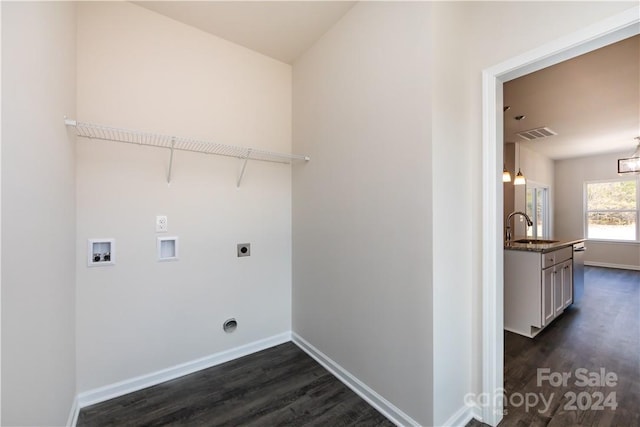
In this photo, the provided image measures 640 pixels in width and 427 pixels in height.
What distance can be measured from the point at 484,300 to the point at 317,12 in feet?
7.69

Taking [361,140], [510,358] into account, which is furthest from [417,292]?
[510,358]

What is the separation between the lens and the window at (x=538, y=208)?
19.4 feet

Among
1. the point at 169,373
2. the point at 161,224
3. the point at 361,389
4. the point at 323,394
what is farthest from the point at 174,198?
the point at 361,389

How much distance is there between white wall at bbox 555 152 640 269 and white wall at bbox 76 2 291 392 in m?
7.75

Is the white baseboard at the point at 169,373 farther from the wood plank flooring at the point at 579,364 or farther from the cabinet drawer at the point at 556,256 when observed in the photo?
the cabinet drawer at the point at 556,256

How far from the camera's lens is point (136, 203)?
6.40 feet

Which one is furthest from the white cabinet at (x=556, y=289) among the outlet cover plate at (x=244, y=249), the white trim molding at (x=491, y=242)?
the outlet cover plate at (x=244, y=249)

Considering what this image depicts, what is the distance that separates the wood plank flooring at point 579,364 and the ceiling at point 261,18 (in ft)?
10.1

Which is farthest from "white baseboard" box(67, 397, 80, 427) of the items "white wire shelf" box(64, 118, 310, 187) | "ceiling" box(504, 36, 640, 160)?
"ceiling" box(504, 36, 640, 160)

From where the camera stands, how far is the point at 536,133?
443 centimetres

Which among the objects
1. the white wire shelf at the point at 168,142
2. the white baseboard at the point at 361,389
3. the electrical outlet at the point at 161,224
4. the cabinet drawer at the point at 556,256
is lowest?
the white baseboard at the point at 361,389

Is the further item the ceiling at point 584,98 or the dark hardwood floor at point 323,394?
the ceiling at point 584,98

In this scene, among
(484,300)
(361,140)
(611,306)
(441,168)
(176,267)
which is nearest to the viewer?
(441,168)

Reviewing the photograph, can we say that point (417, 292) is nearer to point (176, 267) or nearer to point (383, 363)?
point (383, 363)
